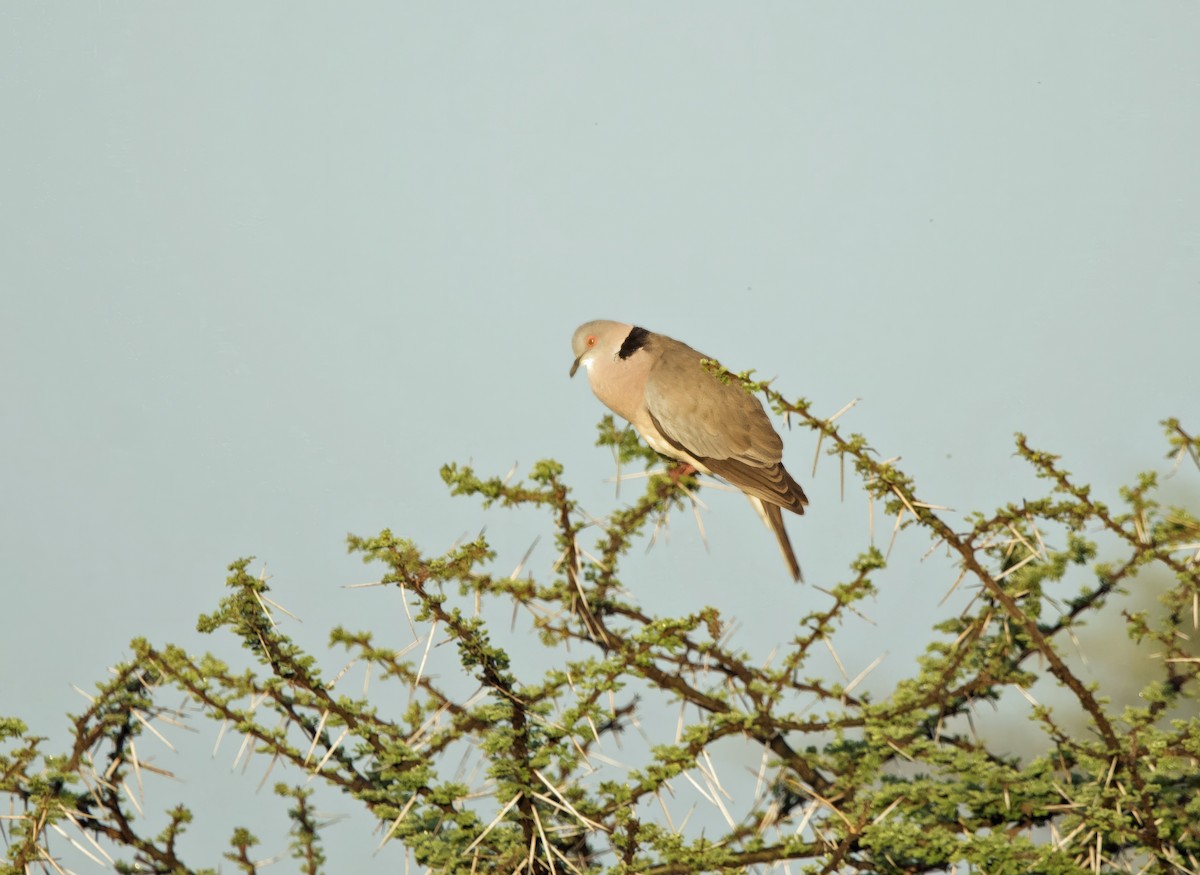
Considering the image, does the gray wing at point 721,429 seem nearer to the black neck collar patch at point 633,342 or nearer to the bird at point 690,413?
the bird at point 690,413

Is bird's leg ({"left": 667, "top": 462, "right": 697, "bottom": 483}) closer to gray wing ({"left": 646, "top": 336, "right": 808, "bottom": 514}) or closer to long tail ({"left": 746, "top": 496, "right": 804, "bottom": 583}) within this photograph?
gray wing ({"left": 646, "top": 336, "right": 808, "bottom": 514})

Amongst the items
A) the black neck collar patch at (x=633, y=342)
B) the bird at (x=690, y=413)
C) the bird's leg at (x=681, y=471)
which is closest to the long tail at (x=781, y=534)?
the bird at (x=690, y=413)

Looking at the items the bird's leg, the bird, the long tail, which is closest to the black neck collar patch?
the bird

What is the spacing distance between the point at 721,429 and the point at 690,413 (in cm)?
14

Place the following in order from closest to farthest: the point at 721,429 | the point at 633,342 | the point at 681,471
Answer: the point at 681,471 → the point at 721,429 → the point at 633,342

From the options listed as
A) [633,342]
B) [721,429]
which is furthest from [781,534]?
[633,342]

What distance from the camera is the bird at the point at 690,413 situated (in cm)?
512

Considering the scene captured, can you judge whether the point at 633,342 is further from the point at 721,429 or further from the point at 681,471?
the point at 681,471

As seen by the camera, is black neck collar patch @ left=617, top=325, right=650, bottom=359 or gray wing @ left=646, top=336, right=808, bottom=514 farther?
black neck collar patch @ left=617, top=325, right=650, bottom=359

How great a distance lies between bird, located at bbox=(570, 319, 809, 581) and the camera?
5.12 m

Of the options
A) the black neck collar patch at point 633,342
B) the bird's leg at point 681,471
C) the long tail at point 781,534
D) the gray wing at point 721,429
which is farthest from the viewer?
the black neck collar patch at point 633,342

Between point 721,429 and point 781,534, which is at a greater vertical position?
point 721,429

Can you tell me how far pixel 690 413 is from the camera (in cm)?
522

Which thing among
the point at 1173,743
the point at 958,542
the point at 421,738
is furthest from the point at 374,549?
the point at 1173,743
